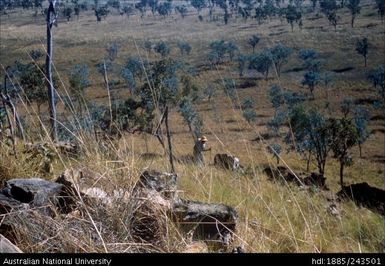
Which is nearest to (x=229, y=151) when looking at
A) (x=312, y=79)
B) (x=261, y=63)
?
(x=312, y=79)

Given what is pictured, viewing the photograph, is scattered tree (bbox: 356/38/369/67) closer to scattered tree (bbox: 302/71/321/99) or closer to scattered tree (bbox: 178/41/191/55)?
scattered tree (bbox: 302/71/321/99)

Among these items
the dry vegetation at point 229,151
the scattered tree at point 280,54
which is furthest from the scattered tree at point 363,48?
the scattered tree at point 280,54

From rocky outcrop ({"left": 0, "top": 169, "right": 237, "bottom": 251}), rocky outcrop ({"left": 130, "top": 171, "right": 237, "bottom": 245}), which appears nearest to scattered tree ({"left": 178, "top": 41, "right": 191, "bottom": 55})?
rocky outcrop ({"left": 0, "top": 169, "right": 237, "bottom": 251})

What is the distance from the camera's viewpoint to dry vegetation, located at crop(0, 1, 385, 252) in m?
2.61

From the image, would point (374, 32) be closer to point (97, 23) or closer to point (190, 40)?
point (190, 40)

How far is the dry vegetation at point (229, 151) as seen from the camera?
2607 millimetres

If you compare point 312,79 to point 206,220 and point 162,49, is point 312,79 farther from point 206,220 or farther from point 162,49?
point 206,220

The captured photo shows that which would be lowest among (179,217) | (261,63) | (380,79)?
(380,79)

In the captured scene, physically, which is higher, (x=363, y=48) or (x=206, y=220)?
(x=206, y=220)

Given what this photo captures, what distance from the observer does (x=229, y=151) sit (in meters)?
4.30

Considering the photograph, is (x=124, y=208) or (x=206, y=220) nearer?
(x=124, y=208)

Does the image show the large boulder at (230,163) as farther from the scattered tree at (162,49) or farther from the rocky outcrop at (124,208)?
the scattered tree at (162,49)

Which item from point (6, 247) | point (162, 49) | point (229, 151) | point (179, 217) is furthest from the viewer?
point (162, 49)

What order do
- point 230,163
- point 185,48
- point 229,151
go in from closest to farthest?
1. point 229,151
2. point 230,163
3. point 185,48
